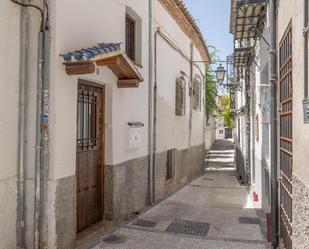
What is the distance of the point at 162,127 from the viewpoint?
10578 millimetres

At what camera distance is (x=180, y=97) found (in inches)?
517

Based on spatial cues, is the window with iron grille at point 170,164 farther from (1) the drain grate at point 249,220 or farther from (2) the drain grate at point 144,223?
(2) the drain grate at point 144,223

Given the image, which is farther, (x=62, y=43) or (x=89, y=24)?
(x=89, y=24)

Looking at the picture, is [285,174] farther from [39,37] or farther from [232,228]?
[39,37]

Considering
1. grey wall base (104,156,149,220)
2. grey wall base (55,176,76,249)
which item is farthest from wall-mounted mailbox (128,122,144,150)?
grey wall base (55,176,76,249)

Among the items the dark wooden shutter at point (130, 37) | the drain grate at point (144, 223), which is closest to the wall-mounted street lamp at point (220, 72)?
the dark wooden shutter at point (130, 37)

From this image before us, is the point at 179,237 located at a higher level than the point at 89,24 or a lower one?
lower

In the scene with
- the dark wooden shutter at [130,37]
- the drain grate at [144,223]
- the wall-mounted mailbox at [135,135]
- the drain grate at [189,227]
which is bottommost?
the drain grate at [189,227]

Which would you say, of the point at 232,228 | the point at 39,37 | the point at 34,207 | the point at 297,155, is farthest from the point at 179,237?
the point at 39,37

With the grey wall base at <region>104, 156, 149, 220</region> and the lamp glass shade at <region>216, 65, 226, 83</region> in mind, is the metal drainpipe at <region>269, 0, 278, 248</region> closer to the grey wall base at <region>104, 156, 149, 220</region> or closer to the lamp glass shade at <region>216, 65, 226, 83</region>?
the grey wall base at <region>104, 156, 149, 220</region>

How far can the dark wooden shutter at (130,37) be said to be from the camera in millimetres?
8164

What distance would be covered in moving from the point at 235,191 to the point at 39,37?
9826 mm

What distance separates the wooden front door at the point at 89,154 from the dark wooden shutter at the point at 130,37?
1.90 metres

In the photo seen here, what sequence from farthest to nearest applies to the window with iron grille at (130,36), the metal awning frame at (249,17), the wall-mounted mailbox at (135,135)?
the window with iron grille at (130,36) → the wall-mounted mailbox at (135,135) → the metal awning frame at (249,17)
